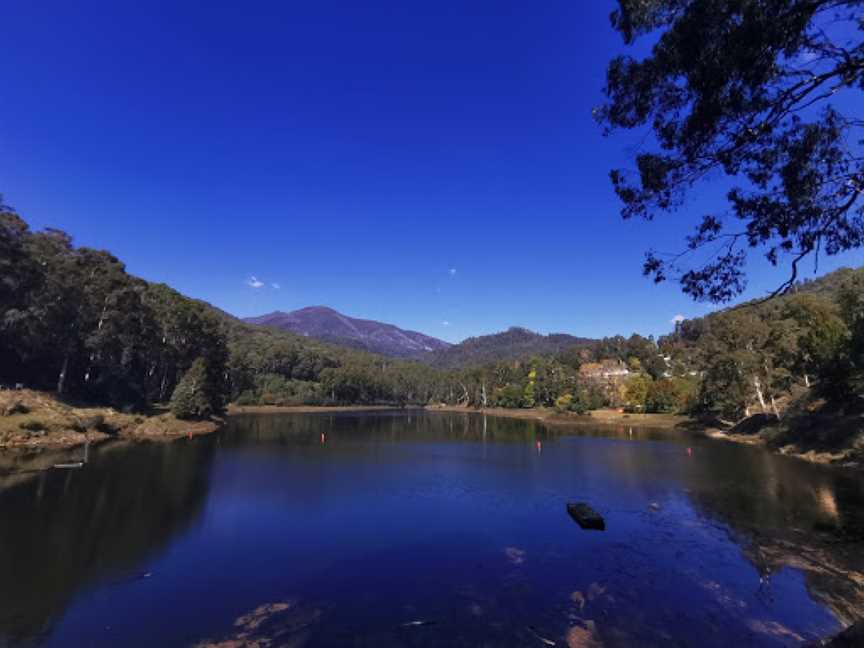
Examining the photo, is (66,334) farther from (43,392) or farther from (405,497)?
(405,497)

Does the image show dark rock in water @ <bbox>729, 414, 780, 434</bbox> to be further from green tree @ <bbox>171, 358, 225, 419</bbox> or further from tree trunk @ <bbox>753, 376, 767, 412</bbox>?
green tree @ <bbox>171, 358, 225, 419</bbox>

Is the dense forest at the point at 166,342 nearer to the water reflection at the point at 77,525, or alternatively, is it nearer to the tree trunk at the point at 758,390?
the tree trunk at the point at 758,390

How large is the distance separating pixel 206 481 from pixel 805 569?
37236 mm

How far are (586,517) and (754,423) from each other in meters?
58.7

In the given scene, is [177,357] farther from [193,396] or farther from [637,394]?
[637,394]

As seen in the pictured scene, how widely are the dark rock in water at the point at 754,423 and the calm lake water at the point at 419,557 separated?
90.9 ft

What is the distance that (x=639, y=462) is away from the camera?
51375mm

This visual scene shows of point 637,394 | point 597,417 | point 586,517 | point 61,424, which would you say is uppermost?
point 637,394

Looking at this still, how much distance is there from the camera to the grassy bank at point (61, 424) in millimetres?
46750

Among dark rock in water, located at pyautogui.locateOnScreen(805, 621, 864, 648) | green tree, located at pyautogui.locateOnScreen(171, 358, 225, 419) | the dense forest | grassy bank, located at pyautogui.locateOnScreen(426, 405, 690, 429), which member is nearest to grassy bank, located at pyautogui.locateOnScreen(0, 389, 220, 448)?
green tree, located at pyautogui.locateOnScreen(171, 358, 225, 419)

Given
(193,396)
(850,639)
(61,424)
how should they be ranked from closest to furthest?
(850,639)
(61,424)
(193,396)

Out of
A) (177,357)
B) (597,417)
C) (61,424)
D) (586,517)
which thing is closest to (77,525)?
(586,517)

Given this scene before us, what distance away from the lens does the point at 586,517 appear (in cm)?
2789

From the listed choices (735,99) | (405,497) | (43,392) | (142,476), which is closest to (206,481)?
(142,476)
